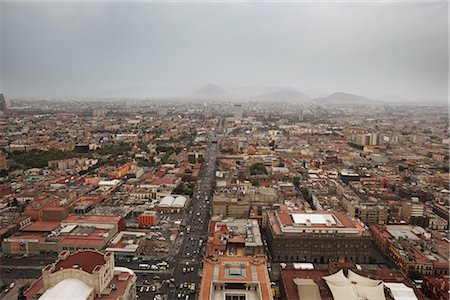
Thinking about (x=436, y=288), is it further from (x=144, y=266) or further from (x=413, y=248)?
(x=144, y=266)

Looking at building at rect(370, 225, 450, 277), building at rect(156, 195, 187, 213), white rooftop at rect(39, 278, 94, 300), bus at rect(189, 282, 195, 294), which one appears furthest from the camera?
building at rect(156, 195, 187, 213)

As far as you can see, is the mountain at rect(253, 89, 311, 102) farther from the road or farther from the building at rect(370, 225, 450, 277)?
the building at rect(370, 225, 450, 277)

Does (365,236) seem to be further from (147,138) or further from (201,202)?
(147,138)

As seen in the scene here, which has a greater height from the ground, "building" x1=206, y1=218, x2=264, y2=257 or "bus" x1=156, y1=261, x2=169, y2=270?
"building" x1=206, y1=218, x2=264, y2=257

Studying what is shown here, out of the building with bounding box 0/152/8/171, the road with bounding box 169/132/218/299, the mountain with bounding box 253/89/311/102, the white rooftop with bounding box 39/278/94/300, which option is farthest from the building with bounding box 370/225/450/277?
the mountain with bounding box 253/89/311/102

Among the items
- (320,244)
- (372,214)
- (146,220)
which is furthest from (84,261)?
(372,214)

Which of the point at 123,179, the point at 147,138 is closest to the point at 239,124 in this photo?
the point at 147,138
